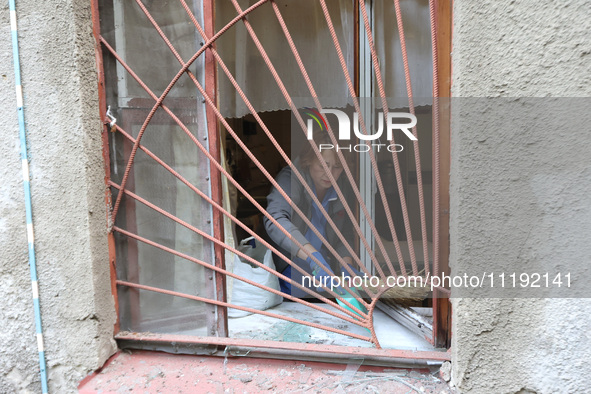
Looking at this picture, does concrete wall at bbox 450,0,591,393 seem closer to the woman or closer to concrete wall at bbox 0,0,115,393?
the woman

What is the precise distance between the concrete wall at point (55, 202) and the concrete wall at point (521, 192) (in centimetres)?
145


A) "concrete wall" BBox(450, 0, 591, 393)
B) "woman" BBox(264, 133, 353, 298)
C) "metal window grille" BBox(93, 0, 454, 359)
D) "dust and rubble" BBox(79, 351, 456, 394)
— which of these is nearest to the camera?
"concrete wall" BBox(450, 0, 591, 393)

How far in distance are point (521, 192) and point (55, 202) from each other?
5.85ft

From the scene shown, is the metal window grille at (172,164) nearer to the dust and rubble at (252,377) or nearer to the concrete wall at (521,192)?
the dust and rubble at (252,377)

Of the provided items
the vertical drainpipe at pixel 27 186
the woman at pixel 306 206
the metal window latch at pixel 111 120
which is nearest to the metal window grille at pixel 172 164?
the metal window latch at pixel 111 120

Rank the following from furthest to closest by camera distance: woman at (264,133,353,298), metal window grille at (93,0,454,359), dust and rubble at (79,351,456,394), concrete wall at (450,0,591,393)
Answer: woman at (264,133,353,298) < metal window grille at (93,0,454,359) < dust and rubble at (79,351,456,394) < concrete wall at (450,0,591,393)

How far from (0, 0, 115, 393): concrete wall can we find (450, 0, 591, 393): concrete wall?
145 cm

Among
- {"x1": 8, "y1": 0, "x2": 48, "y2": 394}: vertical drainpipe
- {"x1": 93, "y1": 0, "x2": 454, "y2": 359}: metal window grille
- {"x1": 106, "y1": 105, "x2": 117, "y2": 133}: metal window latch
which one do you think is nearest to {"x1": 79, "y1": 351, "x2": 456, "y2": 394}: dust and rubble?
{"x1": 93, "y1": 0, "x2": 454, "y2": 359}: metal window grille

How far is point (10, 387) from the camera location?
1703mm

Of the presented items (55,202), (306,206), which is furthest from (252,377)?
(306,206)

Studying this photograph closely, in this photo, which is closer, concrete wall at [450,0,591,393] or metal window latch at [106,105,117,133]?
concrete wall at [450,0,591,393]

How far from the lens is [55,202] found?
1.63m

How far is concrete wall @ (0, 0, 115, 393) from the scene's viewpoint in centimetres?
159

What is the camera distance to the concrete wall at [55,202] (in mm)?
1592
